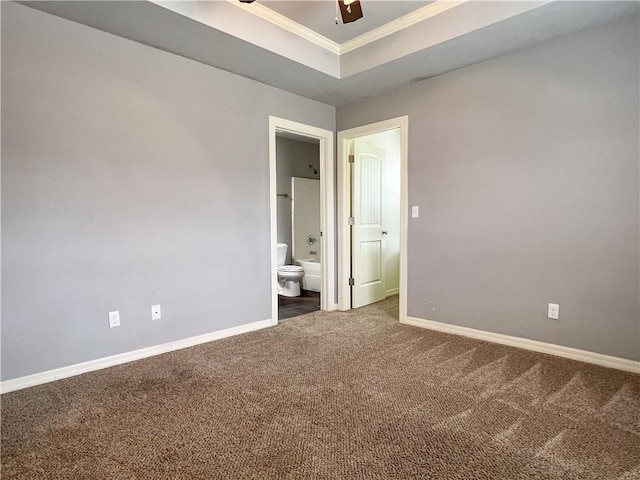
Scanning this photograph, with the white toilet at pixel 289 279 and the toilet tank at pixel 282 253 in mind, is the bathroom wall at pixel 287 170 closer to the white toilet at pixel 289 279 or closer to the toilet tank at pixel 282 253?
the toilet tank at pixel 282 253

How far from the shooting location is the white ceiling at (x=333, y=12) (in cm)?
256

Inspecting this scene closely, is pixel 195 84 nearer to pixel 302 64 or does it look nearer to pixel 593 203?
pixel 302 64

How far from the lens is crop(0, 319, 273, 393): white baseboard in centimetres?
218

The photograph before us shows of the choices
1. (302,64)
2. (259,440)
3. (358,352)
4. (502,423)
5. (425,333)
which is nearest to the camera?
(259,440)

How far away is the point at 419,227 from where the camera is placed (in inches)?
136

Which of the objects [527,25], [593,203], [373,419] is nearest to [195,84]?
[527,25]

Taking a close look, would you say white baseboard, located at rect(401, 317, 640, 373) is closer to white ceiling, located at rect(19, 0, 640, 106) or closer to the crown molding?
white ceiling, located at rect(19, 0, 640, 106)

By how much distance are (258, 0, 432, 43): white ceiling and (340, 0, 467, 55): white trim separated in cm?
4

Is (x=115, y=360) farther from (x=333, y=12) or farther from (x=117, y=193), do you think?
(x=333, y=12)

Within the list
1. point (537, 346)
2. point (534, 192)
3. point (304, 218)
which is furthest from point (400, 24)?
point (304, 218)

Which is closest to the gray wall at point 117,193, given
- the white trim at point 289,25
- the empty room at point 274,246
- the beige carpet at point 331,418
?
the empty room at point 274,246

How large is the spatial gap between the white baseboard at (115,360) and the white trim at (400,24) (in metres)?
2.68

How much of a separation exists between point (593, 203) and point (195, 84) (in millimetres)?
3125

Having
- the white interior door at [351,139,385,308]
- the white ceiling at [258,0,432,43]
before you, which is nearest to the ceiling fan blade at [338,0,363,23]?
the white ceiling at [258,0,432,43]
